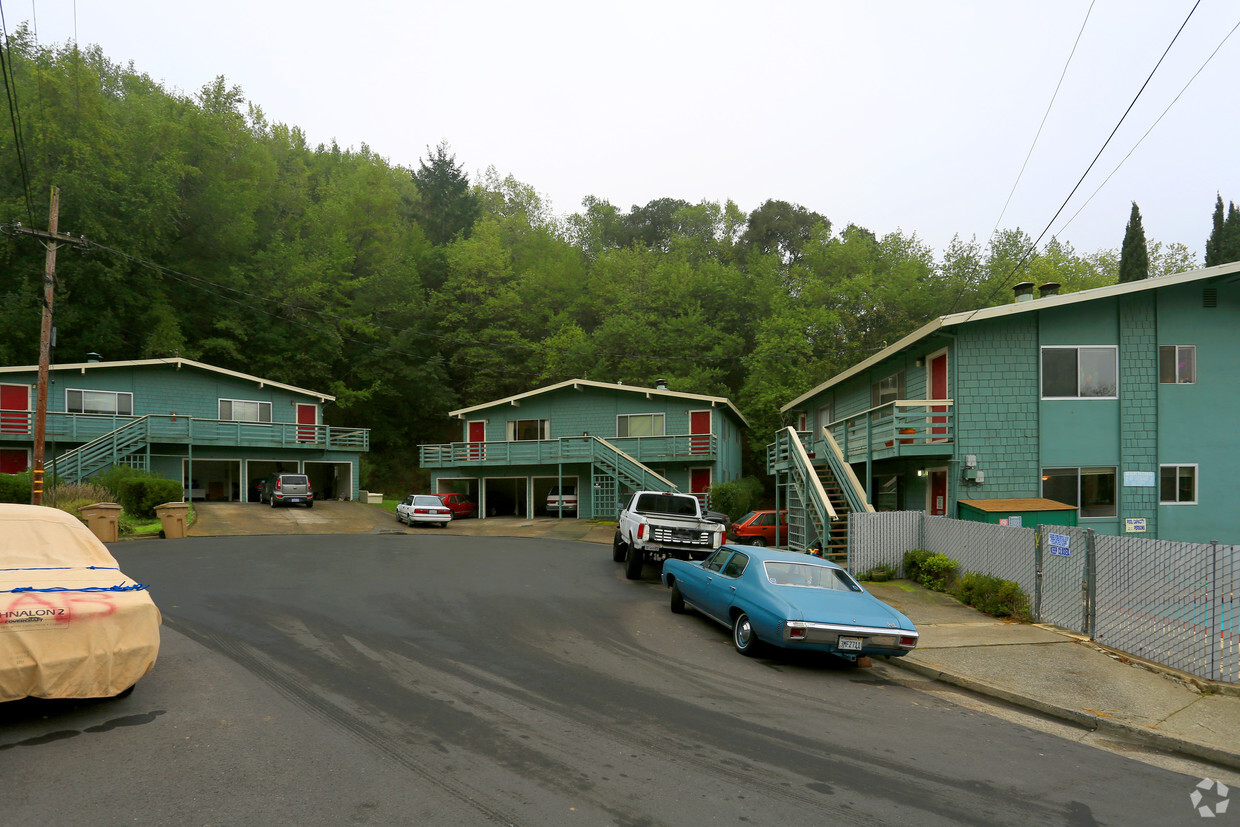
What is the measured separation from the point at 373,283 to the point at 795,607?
1978 inches

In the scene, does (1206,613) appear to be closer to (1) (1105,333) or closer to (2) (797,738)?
(2) (797,738)

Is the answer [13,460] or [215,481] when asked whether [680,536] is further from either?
[215,481]

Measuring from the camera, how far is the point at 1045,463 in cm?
1886

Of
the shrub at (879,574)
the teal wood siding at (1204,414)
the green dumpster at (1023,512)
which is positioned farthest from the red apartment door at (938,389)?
the teal wood siding at (1204,414)

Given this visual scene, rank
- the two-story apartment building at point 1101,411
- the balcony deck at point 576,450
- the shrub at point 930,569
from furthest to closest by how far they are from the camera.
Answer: the balcony deck at point 576,450, the two-story apartment building at point 1101,411, the shrub at point 930,569

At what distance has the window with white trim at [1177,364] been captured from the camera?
19.1 m

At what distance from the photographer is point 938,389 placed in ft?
66.4

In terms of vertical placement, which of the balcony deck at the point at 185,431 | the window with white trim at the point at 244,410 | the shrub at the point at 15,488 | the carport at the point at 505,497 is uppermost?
the window with white trim at the point at 244,410

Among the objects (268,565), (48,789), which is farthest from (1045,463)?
(48,789)

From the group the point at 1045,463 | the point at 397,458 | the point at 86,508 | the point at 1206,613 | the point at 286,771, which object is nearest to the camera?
the point at 286,771

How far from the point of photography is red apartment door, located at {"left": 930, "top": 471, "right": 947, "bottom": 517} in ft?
65.1

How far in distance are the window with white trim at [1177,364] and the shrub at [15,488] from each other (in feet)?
107

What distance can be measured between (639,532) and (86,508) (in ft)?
51.7

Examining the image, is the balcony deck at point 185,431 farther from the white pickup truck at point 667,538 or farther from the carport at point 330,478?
the white pickup truck at point 667,538
